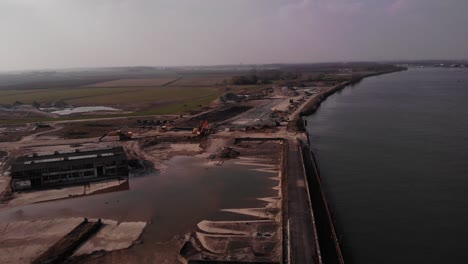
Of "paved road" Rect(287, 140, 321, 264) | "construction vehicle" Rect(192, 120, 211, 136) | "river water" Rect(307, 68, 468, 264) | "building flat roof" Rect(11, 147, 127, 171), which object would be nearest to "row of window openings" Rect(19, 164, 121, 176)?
"building flat roof" Rect(11, 147, 127, 171)

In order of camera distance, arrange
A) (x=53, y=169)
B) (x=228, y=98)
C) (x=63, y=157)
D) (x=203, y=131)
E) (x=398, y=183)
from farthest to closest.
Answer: (x=228, y=98), (x=203, y=131), (x=63, y=157), (x=53, y=169), (x=398, y=183)

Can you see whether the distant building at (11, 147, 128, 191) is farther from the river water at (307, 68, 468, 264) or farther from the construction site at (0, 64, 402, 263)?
the river water at (307, 68, 468, 264)

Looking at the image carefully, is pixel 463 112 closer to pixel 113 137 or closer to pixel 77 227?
pixel 113 137

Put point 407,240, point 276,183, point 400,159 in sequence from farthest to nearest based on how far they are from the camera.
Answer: point 400,159 → point 276,183 → point 407,240

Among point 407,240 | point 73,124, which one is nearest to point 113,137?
point 73,124

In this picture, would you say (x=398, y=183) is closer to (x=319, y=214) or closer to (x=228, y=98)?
(x=319, y=214)

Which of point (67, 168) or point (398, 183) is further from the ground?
point (67, 168)

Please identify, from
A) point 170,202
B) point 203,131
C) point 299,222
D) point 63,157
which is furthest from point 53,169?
point 299,222

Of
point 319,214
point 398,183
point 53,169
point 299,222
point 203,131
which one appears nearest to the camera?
point 299,222
